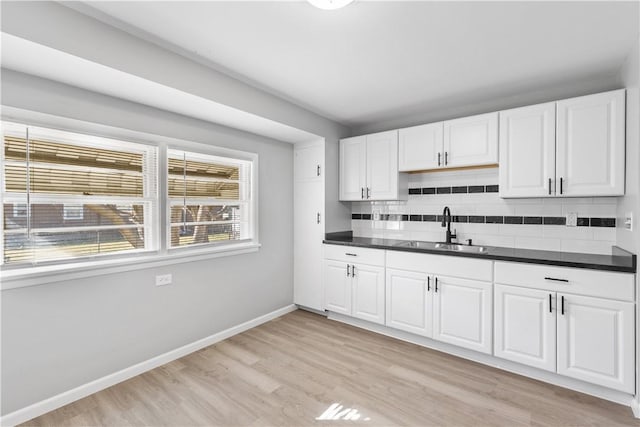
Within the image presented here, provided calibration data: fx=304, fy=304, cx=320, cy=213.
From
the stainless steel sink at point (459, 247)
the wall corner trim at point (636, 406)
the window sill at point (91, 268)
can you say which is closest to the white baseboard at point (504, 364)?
the wall corner trim at point (636, 406)

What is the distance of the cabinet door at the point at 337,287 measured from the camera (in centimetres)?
355

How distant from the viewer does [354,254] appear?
137 inches

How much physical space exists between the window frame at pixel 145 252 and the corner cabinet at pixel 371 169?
1.16m

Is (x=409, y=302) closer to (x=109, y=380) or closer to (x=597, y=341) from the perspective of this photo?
(x=597, y=341)

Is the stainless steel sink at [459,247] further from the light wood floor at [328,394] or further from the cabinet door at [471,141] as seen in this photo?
the light wood floor at [328,394]

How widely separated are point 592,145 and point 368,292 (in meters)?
2.35

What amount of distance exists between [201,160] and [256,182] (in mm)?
679

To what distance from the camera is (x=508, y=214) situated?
309 centimetres

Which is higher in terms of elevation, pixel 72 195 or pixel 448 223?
pixel 72 195

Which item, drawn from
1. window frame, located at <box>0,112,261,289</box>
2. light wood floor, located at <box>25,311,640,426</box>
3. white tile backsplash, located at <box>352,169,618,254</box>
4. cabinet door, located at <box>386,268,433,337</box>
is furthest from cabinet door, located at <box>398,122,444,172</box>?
light wood floor, located at <box>25,311,640,426</box>

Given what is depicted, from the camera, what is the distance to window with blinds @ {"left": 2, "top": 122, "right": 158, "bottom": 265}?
2.00 m

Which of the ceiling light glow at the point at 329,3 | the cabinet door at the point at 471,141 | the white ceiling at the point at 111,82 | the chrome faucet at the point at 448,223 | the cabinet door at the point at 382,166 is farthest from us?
the cabinet door at the point at 382,166

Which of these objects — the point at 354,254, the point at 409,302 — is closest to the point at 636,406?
the point at 409,302

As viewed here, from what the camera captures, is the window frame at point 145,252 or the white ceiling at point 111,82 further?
the window frame at point 145,252
